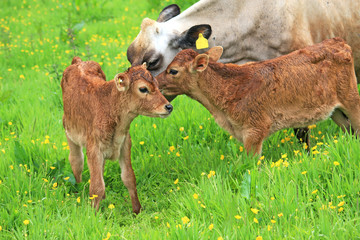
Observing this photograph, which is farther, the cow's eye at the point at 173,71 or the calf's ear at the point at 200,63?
the cow's eye at the point at 173,71

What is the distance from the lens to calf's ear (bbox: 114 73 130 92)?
491 centimetres

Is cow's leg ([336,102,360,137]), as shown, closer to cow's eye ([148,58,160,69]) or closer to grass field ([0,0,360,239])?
grass field ([0,0,360,239])

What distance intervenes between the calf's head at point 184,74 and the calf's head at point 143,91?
501 mm

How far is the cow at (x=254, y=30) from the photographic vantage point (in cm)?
636

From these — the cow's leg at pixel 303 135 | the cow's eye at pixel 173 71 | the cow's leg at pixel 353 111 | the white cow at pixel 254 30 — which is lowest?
the cow's leg at pixel 303 135

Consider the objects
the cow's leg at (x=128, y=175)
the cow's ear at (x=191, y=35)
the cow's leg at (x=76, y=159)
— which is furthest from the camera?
the cow's ear at (x=191, y=35)

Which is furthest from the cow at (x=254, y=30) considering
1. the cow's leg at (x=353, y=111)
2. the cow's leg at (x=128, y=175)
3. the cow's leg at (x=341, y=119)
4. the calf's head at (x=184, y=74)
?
the cow's leg at (x=128, y=175)

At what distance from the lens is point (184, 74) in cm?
539

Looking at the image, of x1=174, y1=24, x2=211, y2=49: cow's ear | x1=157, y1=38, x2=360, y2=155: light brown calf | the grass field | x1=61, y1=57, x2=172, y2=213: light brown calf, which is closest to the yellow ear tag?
x1=174, y1=24, x2=211, y2=49: cow's ear

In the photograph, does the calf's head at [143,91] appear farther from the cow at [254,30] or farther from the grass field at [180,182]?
the cow at [254,30]

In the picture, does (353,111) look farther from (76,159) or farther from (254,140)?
(76,159)

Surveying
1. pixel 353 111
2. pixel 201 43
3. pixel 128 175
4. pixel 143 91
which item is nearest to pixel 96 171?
pixel 128 175

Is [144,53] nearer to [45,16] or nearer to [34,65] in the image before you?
[34,65]

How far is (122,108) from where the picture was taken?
5105mm
